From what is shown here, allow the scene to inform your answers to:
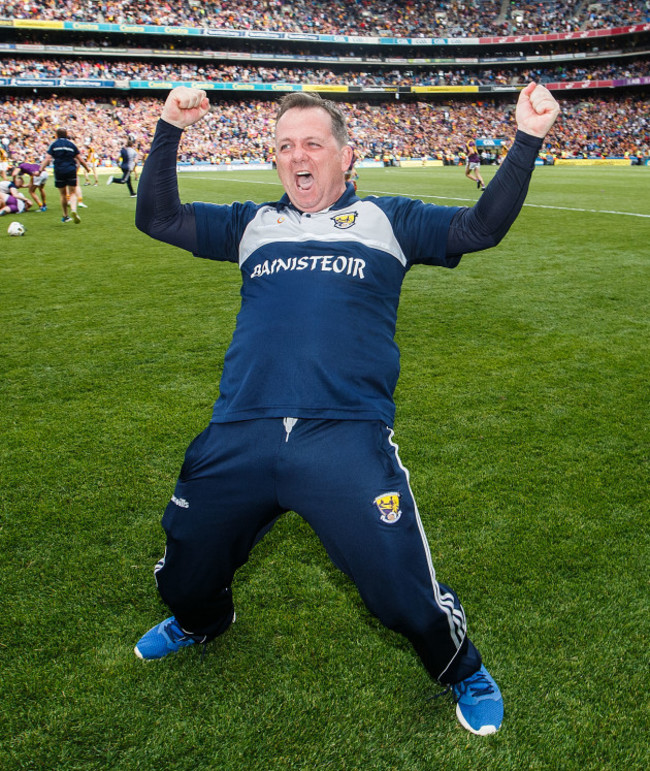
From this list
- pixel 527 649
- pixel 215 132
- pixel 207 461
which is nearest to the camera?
pixel 207 461

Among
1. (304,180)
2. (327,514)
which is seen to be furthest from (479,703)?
(304,180)

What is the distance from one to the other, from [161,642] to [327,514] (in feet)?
3.52

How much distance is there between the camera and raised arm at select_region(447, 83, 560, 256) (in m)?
1.94

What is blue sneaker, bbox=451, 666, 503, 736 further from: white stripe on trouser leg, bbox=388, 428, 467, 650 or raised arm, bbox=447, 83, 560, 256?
raised arm, bbox=447, 83, 560, 256

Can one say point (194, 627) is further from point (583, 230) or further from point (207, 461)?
point (583, 230)

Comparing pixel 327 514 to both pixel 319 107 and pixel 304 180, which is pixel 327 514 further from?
pixel 319 107

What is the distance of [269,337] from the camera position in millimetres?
2049

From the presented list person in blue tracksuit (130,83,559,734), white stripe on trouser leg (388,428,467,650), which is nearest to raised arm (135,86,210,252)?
person in blue tracksuit (130,83,559,734)

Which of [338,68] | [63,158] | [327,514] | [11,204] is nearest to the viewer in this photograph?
[327,514]

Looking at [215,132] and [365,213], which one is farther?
[215,132]

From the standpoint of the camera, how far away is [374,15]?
58.8 m

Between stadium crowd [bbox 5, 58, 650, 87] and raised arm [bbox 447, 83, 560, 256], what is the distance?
51.3 meters

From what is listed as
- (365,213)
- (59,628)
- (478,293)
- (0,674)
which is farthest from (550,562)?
(478,293)

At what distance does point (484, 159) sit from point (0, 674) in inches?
2122
